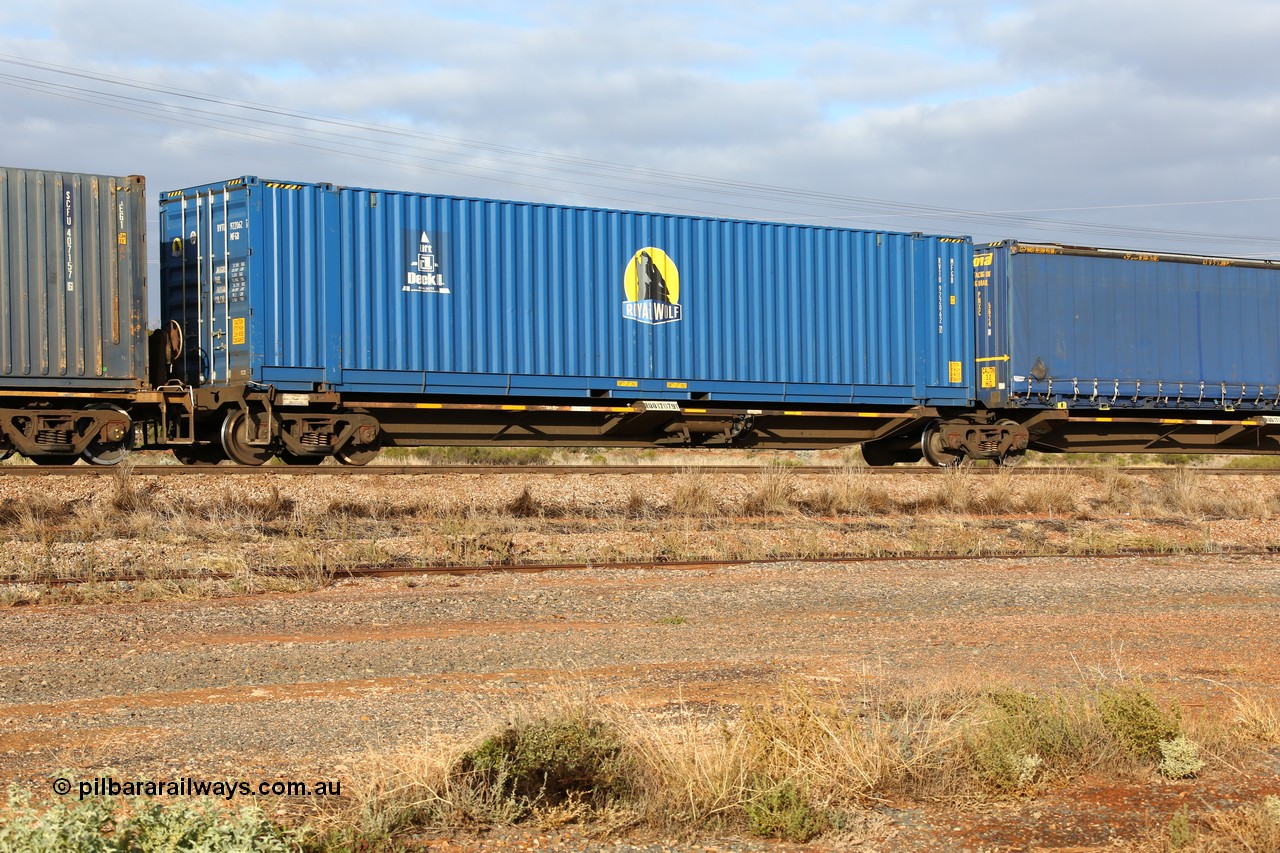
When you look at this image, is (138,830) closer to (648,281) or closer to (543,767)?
(543,767)

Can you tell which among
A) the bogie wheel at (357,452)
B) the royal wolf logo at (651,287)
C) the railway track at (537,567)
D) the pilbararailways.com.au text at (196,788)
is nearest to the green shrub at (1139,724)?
the pilbararailways.com.au text at (196,788)

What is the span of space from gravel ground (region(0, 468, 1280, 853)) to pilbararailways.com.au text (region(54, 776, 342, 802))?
0.48 feet

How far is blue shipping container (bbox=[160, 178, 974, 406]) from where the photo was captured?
599 inches

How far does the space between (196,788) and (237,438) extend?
11457 mm

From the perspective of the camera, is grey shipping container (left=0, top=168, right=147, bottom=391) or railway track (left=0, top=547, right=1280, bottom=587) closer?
railway track (left=0, top=547, right=1280, bottom=587)

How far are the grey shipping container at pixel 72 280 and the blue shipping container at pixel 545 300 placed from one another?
1.03 meters

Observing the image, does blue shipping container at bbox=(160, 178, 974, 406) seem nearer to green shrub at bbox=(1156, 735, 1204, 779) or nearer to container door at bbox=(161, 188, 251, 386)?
container door at bbox=(161, 188, 251, 386)

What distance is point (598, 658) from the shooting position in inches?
280

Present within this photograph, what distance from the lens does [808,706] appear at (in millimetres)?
4832

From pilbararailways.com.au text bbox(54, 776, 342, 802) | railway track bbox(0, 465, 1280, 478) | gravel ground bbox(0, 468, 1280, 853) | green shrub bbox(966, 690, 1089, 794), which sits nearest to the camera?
pilbararailways.com.au text bbox(54, 776, 342, 802)

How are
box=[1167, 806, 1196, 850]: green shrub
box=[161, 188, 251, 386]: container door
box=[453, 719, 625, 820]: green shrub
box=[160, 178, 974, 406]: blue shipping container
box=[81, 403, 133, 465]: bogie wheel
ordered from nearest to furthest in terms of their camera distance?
1. box=[1167, 806, 1196, 850]: green shrub
2. box=[453, 719, 625, 820]: green shrub
3. box=[81, 403, 133, 465]: bogie wheel
4. box=[161, 188, 251, 386]: container door
5. box=[160, 178, 974, 406]: blue shipping container

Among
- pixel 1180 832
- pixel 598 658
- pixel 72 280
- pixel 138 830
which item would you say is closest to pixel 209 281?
pixel 72 280

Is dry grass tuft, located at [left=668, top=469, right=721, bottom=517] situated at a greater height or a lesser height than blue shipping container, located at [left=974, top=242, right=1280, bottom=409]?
lesser

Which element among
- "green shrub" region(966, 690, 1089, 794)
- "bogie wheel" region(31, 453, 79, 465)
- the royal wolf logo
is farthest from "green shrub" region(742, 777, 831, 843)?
the royal wolf logo
